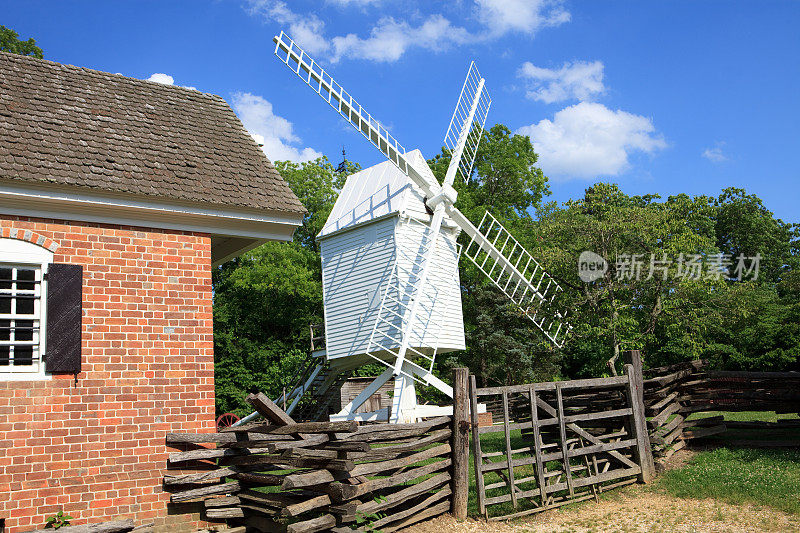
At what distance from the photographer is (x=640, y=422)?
12000 mm

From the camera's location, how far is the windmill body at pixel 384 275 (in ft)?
64.3

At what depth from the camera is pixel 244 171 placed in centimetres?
1037

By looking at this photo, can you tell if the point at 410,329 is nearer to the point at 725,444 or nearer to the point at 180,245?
the point at 725,444

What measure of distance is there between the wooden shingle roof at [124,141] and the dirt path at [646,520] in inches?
210

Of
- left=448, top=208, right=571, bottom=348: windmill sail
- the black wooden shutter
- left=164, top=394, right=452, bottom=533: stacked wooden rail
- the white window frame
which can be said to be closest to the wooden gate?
left=164, top=394, right=452, bottom=533: stacked wooden rail

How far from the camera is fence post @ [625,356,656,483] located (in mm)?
11742

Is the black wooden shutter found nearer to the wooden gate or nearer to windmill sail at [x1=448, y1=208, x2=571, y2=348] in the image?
the wooden gate

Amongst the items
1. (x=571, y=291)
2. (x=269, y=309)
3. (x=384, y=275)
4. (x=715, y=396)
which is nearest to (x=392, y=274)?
(x=384, y=275)

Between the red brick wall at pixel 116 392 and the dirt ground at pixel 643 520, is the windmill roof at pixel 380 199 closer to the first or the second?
the red brick wall at pixel 116 392

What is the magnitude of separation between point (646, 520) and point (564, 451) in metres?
1.59

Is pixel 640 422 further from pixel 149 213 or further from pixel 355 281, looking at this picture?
pixel 355 281

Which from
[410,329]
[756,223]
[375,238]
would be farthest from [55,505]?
[756,223]

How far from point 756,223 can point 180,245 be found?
45821mm

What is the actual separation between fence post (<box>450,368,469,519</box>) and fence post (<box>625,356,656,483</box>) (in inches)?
139
